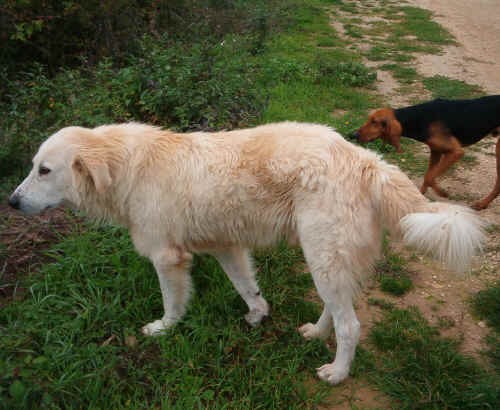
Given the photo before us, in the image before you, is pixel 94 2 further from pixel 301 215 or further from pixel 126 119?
pixel 301 215

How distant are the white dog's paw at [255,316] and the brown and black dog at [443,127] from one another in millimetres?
2862

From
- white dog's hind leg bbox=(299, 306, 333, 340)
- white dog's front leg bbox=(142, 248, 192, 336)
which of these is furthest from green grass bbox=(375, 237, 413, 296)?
white dog's front leg bbox=(142, 248, 192, 336)

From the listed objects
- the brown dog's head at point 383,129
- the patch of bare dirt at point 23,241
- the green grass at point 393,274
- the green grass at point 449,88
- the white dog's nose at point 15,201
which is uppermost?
the white dog's nose at point 15,201

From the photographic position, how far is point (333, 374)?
2.70 meters

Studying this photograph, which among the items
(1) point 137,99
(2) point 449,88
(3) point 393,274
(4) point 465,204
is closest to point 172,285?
(3) point 393,274

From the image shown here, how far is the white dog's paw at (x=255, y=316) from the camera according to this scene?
3.14 meters

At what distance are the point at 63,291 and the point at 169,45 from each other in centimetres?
506

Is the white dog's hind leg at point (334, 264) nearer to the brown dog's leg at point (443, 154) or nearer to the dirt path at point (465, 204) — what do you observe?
the dirt path at point (465, 204)

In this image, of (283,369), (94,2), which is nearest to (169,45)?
(94,2)

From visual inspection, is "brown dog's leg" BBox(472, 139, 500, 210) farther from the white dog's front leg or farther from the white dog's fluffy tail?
the white dog's front leg

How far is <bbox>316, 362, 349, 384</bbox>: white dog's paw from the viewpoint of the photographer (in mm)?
2697

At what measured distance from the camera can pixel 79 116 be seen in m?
5.19

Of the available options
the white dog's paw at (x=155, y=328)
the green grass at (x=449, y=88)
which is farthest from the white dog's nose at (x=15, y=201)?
the green grass at (x=449, y=88)

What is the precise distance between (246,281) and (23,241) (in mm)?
1971
